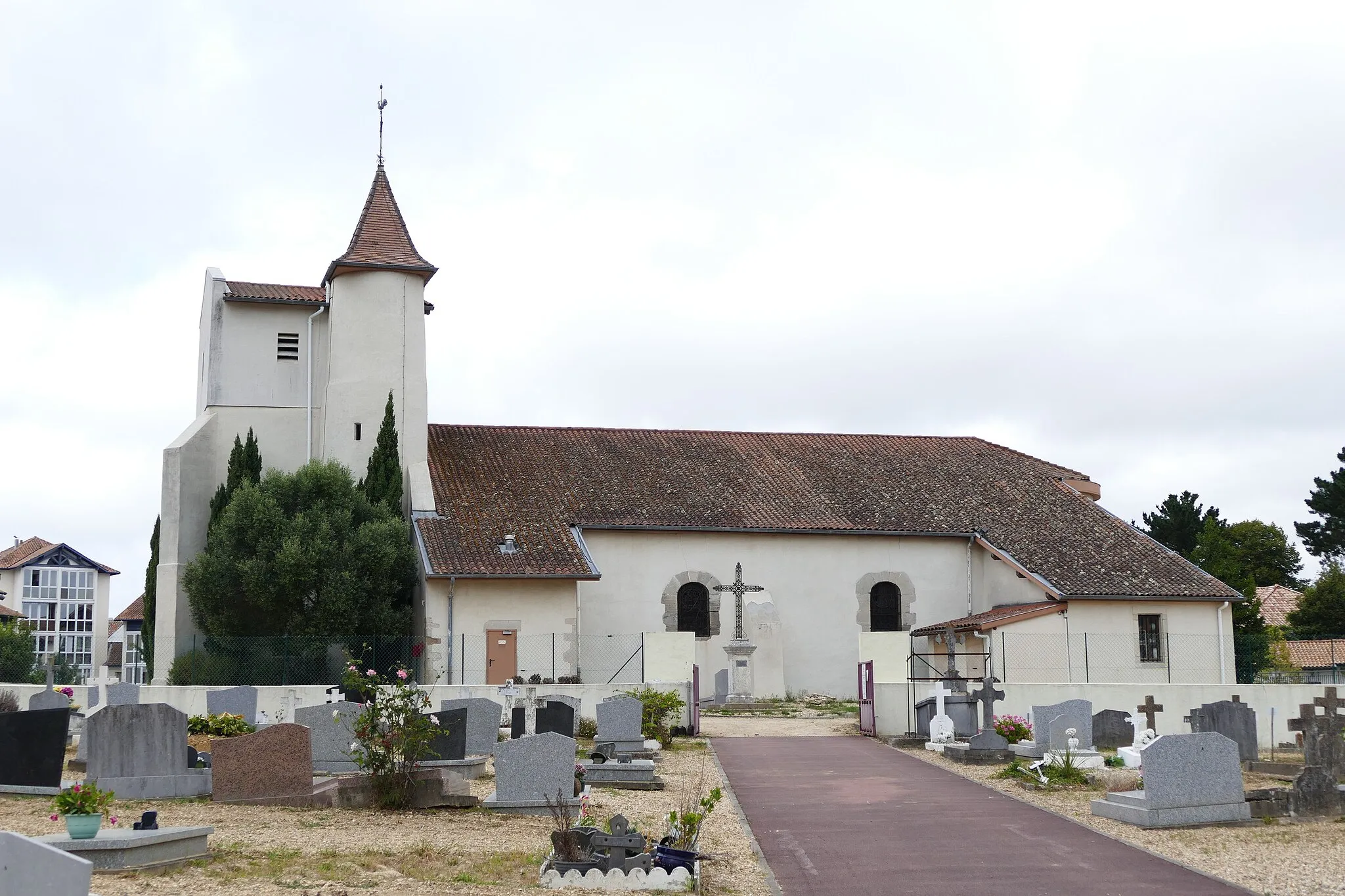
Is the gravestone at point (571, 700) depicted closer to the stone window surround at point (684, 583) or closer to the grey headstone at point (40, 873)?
the stone window surround at point (684, 583)

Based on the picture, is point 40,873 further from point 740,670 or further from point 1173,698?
point 740,670

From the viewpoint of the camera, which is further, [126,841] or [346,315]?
[346,315]

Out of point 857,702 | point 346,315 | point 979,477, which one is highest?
point 346,315

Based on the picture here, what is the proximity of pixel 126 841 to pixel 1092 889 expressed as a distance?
7.46 m

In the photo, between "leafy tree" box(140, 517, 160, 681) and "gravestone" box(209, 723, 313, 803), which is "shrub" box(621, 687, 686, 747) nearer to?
"gravestone" box(209, 723, 313, 803)

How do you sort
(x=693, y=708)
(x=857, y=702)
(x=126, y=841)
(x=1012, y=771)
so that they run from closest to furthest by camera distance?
1. (x=126, y=841)
2. (x=1012, y=771)
3. (x=693, y=708)
4. (x=857, y=702)

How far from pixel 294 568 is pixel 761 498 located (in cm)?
1263

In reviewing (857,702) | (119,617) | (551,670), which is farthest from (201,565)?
(119,617)

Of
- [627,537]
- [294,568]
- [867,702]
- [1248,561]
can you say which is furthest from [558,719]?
[1248,561]

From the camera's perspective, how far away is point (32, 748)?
14.1 meters

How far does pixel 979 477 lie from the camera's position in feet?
124

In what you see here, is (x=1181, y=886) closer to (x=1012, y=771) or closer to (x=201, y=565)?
(x=1012, y=771)

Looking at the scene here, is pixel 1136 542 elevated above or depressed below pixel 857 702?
above

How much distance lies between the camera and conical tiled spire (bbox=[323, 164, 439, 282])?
3291 cm
